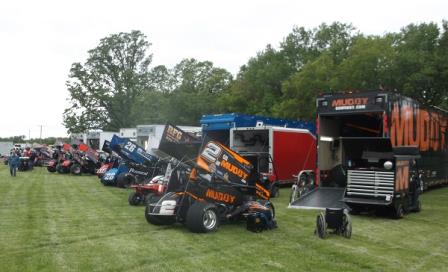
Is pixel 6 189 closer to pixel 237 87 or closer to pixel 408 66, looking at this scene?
pixel 408 66

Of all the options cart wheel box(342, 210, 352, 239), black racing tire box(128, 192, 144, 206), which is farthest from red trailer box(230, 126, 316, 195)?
cart wheel box(342, 210, 352, 239)

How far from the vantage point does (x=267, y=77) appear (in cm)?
4394

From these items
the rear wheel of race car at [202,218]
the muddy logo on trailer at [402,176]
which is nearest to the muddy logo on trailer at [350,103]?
the muddy logo on trailer at [402,176]

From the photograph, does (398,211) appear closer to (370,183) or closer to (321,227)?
(370,183)

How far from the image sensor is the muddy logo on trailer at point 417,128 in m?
13.8

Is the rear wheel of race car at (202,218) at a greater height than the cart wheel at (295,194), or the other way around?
the cart wheel at (295,194)

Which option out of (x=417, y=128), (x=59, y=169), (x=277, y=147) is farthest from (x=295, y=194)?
(x=59, y=169)

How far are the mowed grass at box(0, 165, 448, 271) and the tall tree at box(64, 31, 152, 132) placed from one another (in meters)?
43.6

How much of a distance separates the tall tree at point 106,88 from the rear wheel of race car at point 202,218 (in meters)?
46.7

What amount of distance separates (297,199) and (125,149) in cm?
770

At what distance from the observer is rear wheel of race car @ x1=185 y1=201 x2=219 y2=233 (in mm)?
9797

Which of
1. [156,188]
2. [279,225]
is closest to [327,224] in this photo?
[279,225]

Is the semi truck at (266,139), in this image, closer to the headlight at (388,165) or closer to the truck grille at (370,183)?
the truck grille at (370,183)

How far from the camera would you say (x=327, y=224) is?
9.77 metres
